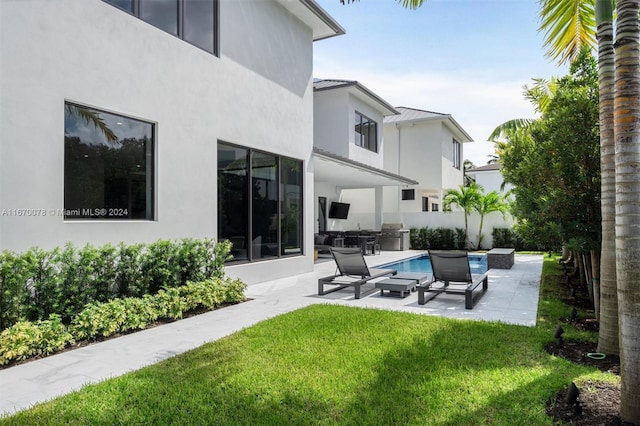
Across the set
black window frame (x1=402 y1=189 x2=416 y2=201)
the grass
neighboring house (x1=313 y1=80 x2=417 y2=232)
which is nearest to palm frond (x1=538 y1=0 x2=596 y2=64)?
the grass

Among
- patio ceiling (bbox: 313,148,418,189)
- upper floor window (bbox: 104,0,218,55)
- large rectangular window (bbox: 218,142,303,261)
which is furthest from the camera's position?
patio ceiling (bbox: 313,148,418,189)

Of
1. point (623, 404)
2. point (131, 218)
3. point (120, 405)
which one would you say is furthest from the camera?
point (131, 218)

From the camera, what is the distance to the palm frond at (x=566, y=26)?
7410 mm

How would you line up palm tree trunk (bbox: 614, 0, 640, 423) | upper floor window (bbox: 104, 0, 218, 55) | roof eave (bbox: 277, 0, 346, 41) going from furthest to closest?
roof eave (bbox: 277, 0, 346, 41)
upper floor window (bbox: 104, 0, 218, 55)
palm tree trunk (bbox: 614, 0, 640, 423)

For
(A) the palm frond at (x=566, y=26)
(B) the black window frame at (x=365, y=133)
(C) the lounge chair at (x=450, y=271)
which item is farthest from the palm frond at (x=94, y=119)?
(B) the black window frame at (x=365, y=133)

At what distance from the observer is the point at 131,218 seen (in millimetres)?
7453

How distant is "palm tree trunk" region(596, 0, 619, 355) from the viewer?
4.84 m

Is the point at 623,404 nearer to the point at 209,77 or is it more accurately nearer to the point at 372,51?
the point at 209,77

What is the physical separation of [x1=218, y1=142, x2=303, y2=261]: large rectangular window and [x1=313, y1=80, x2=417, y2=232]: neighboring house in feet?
9.86

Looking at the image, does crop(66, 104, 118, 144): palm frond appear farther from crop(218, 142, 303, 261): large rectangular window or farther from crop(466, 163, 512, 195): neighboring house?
crop(466, 163, 512, 195): neighboring house

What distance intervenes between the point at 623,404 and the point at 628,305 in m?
0.83

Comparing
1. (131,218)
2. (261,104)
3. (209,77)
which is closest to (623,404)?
(131,218)

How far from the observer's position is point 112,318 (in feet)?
19.7

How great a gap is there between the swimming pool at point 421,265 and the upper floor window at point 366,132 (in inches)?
253
